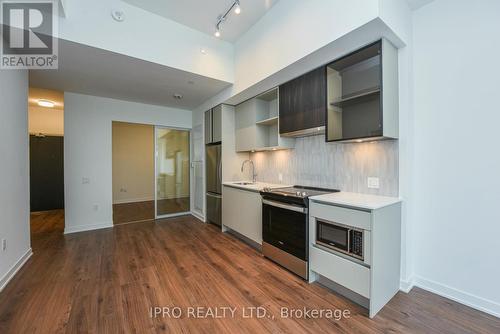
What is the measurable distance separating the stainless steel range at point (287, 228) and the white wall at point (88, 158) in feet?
11.5

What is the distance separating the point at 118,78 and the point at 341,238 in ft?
12.8

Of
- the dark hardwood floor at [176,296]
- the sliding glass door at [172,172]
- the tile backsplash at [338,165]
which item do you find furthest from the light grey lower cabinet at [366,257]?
the sliding glass door at [172,172]

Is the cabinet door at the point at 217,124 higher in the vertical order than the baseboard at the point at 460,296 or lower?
higher

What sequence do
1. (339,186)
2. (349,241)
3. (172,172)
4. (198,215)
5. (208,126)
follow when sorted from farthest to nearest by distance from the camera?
1. (172,172)
2. (198,215)
3. (208,126)
4. (339,186)
5. (349,241)

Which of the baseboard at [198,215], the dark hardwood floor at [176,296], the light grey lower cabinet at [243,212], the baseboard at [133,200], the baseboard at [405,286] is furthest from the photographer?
the baseboard at [133,200]

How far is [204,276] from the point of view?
2412mm

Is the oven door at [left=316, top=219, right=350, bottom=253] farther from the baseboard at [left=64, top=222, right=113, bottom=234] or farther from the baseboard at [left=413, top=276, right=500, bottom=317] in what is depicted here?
the baseboard at [left=64, top=222, right=113, bottom=234]

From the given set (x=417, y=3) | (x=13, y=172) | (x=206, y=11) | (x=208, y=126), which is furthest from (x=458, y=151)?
(x=13, y=172)

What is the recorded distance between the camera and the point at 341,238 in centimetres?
199

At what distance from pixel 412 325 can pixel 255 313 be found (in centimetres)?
126

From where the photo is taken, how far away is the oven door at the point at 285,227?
230cm

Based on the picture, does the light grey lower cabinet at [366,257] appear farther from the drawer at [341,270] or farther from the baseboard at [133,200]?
the baseboard at [133,200]

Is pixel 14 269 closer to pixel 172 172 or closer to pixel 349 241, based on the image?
pixel 172 172

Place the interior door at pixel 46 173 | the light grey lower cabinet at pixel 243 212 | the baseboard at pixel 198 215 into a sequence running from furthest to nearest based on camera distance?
the interior door at pixel 46 173
the baseboard at pixel 198 215
the light grey lower cabinet at pixel 243 212
